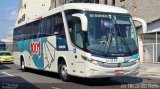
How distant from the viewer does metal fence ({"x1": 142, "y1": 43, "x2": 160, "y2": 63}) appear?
123ft

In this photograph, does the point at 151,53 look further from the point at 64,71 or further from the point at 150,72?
the point at 64,71

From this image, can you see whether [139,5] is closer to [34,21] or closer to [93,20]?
[34,21]

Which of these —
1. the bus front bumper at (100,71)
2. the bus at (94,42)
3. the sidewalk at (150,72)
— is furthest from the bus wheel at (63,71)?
the sidewalk at (150,72)

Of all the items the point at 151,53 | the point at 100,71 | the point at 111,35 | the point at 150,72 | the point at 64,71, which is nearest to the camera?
the point at 100,71

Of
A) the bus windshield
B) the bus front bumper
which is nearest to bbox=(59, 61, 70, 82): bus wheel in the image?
the bus front bumper

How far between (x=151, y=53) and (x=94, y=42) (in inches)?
884

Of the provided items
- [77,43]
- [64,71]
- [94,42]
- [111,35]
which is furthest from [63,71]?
[111,35]

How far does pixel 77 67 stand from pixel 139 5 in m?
28.7

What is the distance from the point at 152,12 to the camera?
4453cm

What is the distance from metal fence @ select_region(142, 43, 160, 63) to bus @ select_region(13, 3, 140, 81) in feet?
63.1

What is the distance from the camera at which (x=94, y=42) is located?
16234 mm

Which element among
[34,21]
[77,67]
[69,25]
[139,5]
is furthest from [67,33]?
[139,5]

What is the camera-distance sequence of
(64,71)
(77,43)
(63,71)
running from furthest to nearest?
(63,71) < (64,71) < (77,43)

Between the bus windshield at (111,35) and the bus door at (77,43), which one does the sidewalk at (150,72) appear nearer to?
the bus windshield at (111,35)
